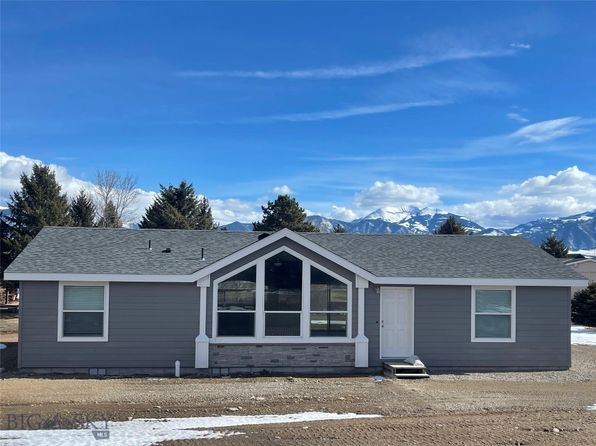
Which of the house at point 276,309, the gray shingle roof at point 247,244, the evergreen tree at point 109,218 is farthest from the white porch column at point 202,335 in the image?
the evergreen tree at point 109,218

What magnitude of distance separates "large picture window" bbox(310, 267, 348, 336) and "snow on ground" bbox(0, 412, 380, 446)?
474 cm

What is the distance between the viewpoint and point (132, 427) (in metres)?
9.27

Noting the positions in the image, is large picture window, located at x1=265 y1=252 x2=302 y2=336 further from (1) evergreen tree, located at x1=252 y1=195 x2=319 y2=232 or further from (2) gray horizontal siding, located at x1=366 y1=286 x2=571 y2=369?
(1) evergreen tree, located at x1=252 y1=195 x2=319 y2=232

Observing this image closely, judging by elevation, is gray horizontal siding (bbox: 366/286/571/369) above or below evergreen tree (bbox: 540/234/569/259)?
below

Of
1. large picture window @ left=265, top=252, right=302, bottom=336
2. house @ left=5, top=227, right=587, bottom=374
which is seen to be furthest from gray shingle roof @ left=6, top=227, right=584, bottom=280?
large picture window @ left=265, top=252, right=302, bottom=336

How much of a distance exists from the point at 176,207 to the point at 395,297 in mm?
33674

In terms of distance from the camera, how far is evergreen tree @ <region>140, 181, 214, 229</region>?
44656 millimetres

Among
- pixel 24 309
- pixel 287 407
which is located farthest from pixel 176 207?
pixel 287 407

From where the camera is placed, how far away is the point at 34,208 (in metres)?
34.1

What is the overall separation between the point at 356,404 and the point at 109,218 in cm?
3971

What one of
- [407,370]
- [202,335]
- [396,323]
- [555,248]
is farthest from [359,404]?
[555,248]

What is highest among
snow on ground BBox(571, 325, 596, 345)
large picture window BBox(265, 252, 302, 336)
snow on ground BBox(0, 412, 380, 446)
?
large picture window BBox(265, 252, 302, 336)

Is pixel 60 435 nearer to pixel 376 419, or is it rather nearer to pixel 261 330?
pixel 376 419

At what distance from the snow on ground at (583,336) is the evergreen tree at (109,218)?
108 feet
